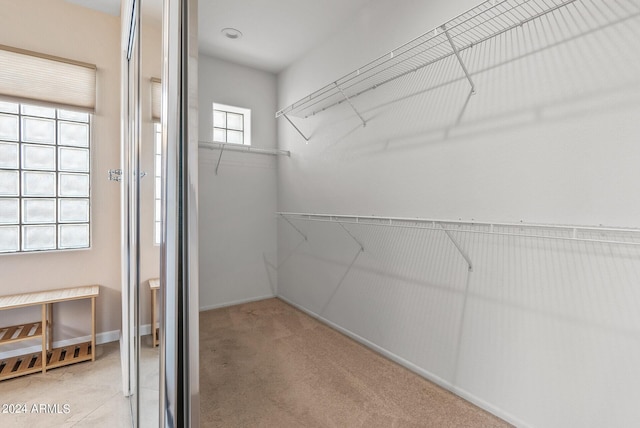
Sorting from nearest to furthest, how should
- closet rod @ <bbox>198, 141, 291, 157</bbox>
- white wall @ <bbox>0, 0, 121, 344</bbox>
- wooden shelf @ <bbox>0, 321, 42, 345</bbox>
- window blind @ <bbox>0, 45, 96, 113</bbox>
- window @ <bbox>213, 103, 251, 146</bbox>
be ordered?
wooden shelf @ <bbox>0, 321, 42, 345</bbox> → window blind @ <bbox>0, 45, 96, 113</bbox> → white wall @ <bbox>0, 0, 121, 344</bbox> → closet rod @ <bbox>198, 141, 291, 157</bbox> → window @ <bbox>213, 103, 251, 146</bbox>

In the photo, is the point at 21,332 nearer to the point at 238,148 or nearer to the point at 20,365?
the point at 20,365

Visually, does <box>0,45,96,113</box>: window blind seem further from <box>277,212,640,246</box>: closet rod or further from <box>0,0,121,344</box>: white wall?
<box>277,212,640,246</box>: closet rod

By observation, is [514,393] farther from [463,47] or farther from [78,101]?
[78,101]

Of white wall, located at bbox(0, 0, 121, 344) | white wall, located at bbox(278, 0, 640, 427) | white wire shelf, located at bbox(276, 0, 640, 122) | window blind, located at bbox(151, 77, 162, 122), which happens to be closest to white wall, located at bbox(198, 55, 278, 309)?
white wall, located at bbox(0, 0, 121, 344)

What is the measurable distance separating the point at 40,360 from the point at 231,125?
2.66 m

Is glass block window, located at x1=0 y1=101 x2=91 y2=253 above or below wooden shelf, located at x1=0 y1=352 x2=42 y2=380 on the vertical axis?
above

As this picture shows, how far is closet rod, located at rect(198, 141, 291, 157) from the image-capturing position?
3164 mm

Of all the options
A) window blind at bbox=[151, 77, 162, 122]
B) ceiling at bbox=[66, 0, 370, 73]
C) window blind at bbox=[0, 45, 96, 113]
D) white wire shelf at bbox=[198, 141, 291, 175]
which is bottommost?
window blind at bbox=[151, 77, 162, 122]

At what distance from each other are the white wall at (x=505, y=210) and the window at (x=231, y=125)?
1.37 meters

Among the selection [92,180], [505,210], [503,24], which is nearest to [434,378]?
[505,210]

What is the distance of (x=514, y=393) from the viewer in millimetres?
1589

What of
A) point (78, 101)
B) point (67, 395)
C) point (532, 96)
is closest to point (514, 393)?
point (532, 96)

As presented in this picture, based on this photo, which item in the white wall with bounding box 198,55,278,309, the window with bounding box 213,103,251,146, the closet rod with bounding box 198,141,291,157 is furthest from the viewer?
the window with bounding box 213,103,251,146

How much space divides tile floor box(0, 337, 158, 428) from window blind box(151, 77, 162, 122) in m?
1.69
